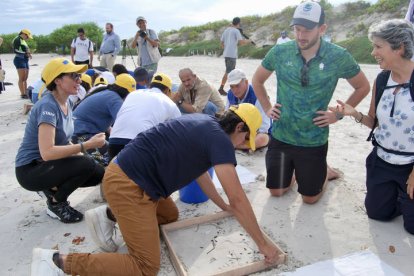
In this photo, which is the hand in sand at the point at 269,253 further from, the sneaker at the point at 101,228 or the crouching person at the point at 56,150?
the crouching person at the point at 56,150

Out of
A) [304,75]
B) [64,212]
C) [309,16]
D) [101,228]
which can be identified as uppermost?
[309,16]

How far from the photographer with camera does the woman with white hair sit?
531 cm

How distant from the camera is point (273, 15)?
34906mm

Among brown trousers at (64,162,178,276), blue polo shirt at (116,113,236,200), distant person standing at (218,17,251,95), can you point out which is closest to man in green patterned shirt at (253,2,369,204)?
blue polo shirt at (116,113,236,200)

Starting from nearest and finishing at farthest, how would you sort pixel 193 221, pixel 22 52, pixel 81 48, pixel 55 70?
pixel 55 70
pixel 193 221
pixel 22 52
pixel 81 48

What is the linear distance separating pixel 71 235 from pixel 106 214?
1.69ft

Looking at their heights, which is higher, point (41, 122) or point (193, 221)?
point (41, 122)

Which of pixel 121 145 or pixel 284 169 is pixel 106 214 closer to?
pixel 121 145

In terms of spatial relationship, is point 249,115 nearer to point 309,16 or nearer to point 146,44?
point 309,16

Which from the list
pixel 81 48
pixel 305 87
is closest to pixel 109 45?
pixel 81 48

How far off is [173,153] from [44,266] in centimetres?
110

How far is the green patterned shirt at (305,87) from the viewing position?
3.05 meters

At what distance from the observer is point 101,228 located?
2.69 metres

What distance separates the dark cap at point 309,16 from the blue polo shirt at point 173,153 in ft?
4.09
